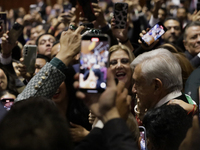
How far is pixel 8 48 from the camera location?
11.6 ft

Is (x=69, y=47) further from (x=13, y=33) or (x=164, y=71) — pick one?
(x=13, y=33)

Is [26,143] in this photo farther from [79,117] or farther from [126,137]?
[79,117]

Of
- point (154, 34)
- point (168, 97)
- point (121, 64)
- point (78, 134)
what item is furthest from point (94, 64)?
point (154, 34)

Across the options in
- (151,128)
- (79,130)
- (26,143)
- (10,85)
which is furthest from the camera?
(10,85)

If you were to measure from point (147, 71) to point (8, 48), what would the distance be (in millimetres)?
1972

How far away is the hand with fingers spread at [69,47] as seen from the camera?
1.68 meters

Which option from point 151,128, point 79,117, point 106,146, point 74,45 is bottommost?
point 79,117

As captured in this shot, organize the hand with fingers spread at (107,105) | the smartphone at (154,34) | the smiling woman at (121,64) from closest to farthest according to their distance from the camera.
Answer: the hand with fingers spread at (107,105) < the smiling woman at (121,64) < the smartphone at (154,34)

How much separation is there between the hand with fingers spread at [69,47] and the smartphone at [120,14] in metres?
1.44

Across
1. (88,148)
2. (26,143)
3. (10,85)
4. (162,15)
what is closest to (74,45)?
(88,148)

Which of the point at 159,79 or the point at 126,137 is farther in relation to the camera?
the point at 159,79

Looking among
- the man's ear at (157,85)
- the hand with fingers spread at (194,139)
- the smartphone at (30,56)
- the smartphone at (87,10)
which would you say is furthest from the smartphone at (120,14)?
the hand with fingers spread at (194,139)

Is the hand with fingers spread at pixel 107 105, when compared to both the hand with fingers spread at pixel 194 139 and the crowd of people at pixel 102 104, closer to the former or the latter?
the crowd of people at pixel 102 104

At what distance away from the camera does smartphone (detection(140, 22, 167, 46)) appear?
2968 mm
